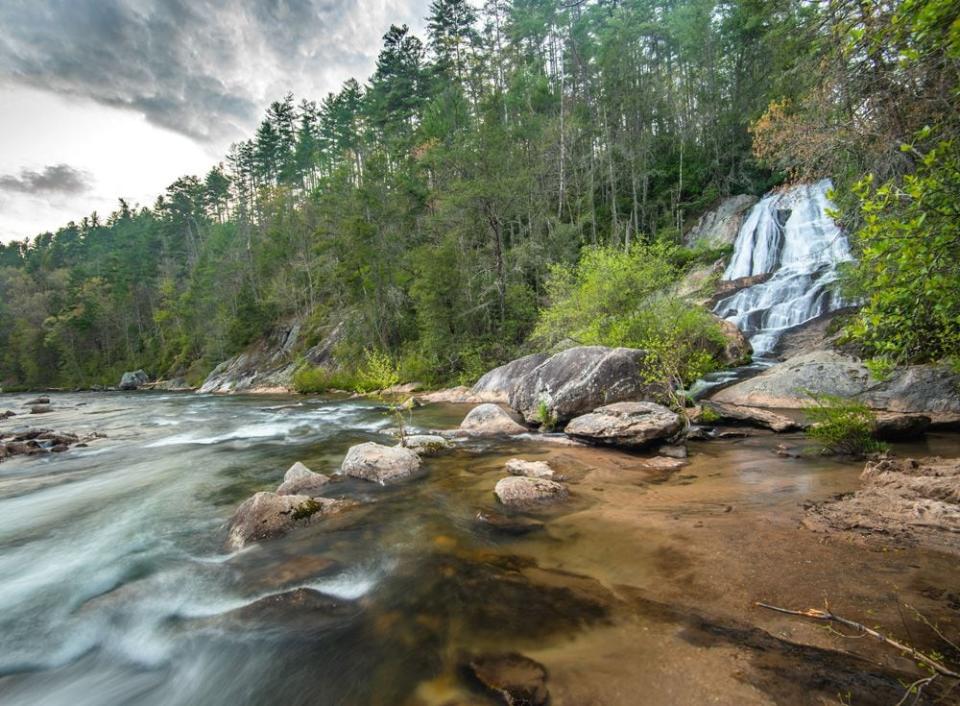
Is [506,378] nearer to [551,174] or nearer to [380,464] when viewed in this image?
[380,464]

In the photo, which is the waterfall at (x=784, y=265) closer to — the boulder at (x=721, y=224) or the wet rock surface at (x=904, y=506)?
the boulder at (x=721, y=224)

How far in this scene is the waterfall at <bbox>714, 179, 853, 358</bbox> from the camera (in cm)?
1847

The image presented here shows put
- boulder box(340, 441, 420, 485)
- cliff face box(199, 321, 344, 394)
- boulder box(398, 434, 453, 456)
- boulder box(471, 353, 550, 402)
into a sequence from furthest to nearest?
cliff face box(199, 321, 344, 394)
boulder box(471, 353, 550, 402)
boulder box(398, 434, 453, 456)
boulder box(340, 441, 420, 485)

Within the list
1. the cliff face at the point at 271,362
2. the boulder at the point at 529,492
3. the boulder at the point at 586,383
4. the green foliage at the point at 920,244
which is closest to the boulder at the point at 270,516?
the boulder at the point at 529,492

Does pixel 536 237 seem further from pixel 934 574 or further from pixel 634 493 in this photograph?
pixel 934 574

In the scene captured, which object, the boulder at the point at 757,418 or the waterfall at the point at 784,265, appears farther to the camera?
the waterfall at the point at 784,265

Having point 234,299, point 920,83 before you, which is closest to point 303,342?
point 234,299

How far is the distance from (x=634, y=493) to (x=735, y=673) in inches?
158

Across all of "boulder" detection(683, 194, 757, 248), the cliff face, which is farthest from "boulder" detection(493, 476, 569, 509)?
the cliff face

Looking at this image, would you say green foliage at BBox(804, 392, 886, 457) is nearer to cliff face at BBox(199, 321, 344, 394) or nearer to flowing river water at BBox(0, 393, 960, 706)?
flowing river water at BBox(0, 393, 960, 706)

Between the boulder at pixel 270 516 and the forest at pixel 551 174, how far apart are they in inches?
235

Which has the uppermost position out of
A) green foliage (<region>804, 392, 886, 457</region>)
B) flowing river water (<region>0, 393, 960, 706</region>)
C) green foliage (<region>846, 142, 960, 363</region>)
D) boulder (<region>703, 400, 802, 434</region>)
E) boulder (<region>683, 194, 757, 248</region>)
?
boulder (<region>683, 194, 757, 248</region>)

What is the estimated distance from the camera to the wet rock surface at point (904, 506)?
4523mm

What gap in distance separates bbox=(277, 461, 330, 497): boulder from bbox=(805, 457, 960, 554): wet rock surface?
802 cm
